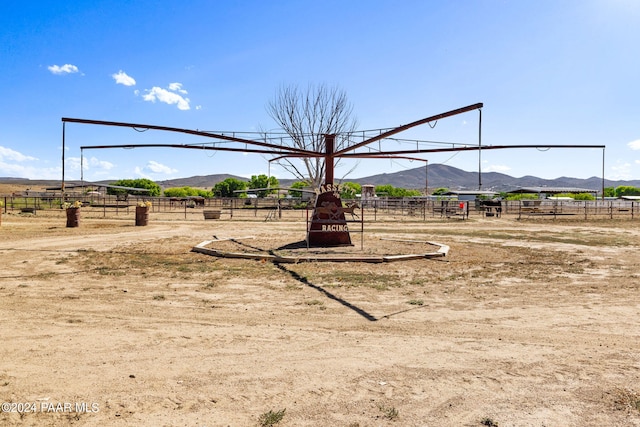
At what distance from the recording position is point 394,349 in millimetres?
5199

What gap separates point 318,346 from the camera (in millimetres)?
5297

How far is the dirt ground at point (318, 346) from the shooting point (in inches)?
147

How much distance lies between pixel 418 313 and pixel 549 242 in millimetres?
12936

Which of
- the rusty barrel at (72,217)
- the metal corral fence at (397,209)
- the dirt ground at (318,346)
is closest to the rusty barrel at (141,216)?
the rusty barrel at (72,217)

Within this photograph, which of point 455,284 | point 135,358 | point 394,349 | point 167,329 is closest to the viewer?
point 135,358

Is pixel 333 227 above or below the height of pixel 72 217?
above

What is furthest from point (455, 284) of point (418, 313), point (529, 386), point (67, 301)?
point (67, 301)

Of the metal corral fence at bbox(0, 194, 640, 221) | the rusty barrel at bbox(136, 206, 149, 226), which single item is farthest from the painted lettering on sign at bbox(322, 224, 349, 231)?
the rusty barrel at bbox(136, 206, 149, 226)

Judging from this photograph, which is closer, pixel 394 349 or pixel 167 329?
pixel 394 349

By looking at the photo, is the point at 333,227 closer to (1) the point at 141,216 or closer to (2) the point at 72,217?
(1) the point at 141,216

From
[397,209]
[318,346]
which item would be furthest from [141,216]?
[397,209]

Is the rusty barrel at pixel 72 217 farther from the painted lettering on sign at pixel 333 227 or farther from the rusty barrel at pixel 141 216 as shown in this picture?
the painted lettering on sign at pixel 333 227

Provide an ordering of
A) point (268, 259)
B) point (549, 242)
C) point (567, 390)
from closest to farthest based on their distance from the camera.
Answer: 1. point (567, 390)
2. point (268, 259)
3. point (549, 242)

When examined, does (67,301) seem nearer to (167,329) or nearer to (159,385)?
Answer: (167,329)
